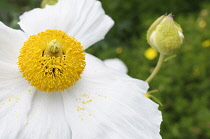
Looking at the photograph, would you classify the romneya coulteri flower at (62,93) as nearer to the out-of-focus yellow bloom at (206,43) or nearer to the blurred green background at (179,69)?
the blurred green background at (179,69)

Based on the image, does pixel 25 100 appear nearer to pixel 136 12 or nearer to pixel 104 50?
pixel 104 50

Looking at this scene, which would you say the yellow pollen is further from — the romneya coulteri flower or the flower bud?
the flower bud

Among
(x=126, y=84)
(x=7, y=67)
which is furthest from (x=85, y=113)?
(x=7, y=67)

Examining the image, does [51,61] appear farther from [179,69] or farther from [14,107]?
[179,69]

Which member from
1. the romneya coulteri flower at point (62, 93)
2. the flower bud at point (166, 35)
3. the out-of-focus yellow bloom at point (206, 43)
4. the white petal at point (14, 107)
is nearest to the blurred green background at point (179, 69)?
the out-of-focus yellow bloom at point (206, 43)

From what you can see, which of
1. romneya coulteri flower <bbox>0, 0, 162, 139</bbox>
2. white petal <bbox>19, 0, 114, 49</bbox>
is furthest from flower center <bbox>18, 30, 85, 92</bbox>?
white petal <bbox>19, 0, 114, 49</bbox>

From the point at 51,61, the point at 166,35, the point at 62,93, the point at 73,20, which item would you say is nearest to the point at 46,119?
the point at 62,93
